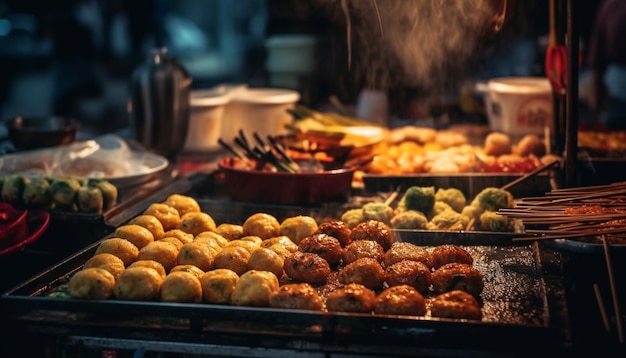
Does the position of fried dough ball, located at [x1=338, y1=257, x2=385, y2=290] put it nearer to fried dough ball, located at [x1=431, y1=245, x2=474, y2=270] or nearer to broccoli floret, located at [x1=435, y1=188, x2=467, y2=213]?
fried dough ball, located at [x1=431, y1=245, x2=474, y2=270]

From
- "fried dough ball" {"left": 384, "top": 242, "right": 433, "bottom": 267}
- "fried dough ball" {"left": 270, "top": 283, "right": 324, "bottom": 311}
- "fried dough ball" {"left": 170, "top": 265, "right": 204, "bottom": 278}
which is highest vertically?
"fried dough ball" {"left": 170, "top": 265, "right": 204, "bottom": 278}

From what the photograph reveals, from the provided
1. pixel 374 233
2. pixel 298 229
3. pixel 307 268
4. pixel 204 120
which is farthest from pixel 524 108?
pixel 307 268

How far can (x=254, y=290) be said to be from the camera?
256 centimetres

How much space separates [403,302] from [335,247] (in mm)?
686

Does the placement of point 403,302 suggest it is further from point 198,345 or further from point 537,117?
Result: point 537,117

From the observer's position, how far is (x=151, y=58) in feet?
16.7

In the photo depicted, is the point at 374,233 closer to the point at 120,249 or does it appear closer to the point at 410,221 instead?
the point at 410,221

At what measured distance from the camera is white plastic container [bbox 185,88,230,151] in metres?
5.54

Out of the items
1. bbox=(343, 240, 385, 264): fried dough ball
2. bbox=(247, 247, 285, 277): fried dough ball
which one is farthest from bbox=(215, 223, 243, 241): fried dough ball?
bbox=(343, 240, 385, 264): fried dough ball

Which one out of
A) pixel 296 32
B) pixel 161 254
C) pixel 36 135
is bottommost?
pixel 161 254

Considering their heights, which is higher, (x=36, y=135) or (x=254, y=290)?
(x=36, y=135)

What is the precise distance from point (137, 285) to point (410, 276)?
1051 mm

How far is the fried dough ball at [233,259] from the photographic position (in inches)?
115

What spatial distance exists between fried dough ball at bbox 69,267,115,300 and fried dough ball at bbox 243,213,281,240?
89cm
